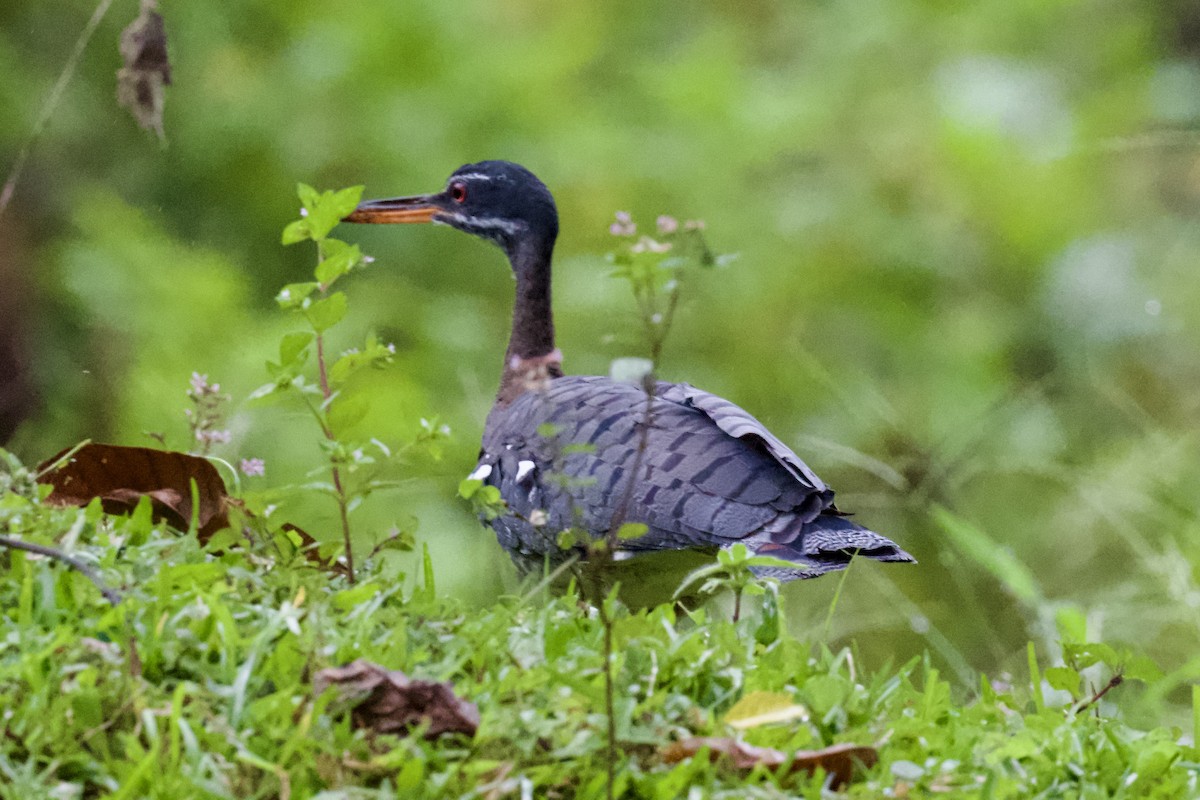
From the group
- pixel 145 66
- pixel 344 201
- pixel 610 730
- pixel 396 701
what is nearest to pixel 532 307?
pixel 145 66

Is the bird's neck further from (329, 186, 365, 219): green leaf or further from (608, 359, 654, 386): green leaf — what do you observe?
(608, 359, 654, 386): green leaf

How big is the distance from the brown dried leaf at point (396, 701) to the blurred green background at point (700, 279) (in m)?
3.52

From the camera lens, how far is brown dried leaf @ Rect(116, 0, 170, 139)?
2.85 metres

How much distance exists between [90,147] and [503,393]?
3086mm

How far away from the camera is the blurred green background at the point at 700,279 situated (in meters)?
5.98

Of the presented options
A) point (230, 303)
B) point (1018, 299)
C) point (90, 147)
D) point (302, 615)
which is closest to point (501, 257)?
point (230, 303)

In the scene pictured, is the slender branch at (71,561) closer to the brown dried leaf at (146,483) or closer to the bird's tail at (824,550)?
the brown dried leaf at (146,483)

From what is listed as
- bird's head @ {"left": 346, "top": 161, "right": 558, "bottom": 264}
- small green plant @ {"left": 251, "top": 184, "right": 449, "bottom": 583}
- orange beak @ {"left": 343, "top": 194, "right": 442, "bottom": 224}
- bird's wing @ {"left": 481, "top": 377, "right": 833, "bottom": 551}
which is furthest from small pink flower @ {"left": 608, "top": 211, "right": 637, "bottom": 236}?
orange beak @ {"left": 343, "top": 194, "right": 442, "bottom": 224}

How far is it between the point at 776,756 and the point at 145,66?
1.76 m

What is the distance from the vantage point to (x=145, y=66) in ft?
9.44

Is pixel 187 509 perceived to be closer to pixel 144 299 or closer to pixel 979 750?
pixel 979 750

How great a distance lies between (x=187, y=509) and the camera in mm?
2654

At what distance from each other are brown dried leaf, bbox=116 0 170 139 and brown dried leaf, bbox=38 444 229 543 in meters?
0.62

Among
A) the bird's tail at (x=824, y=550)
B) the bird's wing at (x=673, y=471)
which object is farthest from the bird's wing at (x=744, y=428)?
the bird's tail at (x=824, y=550)
